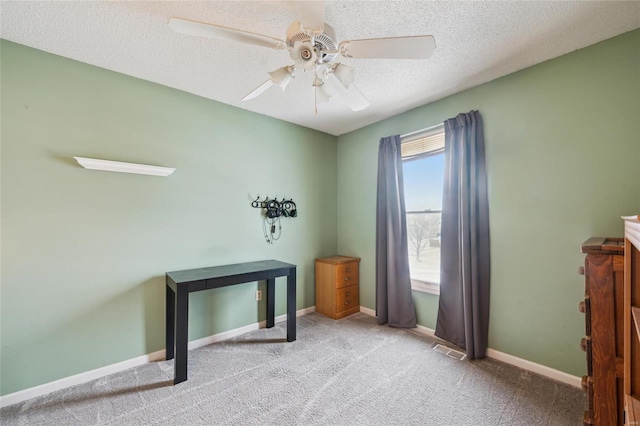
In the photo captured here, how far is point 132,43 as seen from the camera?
1.94 m

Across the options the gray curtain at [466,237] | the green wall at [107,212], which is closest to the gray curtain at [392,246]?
the gray curtain at [466,237]

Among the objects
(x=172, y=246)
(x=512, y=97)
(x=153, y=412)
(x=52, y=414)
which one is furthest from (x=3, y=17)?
(x=512, y=97)

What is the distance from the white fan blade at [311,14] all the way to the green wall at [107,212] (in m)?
1.87

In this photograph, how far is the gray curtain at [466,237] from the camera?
7.97 feet

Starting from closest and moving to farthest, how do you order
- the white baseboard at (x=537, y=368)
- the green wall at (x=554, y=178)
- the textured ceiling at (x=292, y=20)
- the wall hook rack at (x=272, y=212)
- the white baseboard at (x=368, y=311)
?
the textured ceiling at (x=292, y=20) → the green wall at (x=554, y=178) → the white baseboard at (x=537, y=368) → the wall hook rack at (x=272, y=212) → the white baseboard at (x=368, y=311)

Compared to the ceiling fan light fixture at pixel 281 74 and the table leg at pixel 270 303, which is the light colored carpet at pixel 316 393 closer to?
the table leg at pixel 270 303

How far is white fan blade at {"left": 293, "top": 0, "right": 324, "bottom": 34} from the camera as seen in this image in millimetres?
1196

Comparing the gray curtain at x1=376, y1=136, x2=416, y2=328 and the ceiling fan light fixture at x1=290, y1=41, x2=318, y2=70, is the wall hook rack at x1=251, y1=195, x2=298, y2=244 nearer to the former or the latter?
the gray curtain at x1=376, y1=136, x2=416, y2=328

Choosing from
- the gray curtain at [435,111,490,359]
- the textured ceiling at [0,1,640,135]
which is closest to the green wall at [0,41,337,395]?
the textured ceiling at [0,1,640,135]

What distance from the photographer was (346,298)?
350cm

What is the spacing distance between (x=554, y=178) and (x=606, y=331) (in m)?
1.20

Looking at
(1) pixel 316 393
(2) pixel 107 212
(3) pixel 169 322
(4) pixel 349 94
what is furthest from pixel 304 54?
(3) pixel 169 322

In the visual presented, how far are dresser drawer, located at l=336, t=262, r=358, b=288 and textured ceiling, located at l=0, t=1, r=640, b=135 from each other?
2.11m

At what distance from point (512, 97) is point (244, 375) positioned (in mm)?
3285
